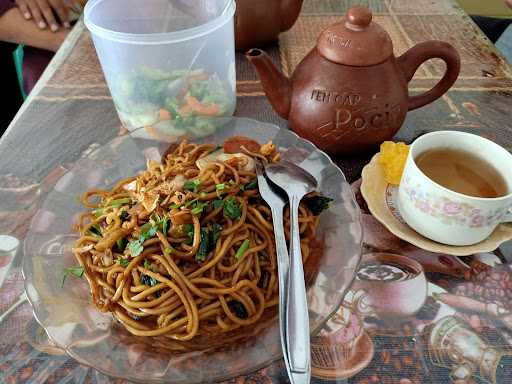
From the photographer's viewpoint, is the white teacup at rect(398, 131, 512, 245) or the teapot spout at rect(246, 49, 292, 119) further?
the teapot spout at rect(246, 49, 292, 119)

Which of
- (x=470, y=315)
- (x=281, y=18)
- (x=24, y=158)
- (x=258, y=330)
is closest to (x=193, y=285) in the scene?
(x=258, y=330)

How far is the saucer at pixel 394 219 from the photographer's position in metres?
0.64

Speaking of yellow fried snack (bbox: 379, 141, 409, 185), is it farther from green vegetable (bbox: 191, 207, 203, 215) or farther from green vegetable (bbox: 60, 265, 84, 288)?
green vegetable (bbox: 60, 265, 84, 288)

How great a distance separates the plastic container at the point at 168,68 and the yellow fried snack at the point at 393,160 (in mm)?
336

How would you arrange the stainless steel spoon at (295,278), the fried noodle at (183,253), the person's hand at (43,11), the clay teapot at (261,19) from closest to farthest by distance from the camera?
the stainless steel spoon at (295,278), the fried noodle at (183,253), the clay teapot at (261,19), the person's hand at (43,11)

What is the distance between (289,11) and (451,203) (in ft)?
2.41

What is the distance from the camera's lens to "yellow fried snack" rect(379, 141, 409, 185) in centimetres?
74

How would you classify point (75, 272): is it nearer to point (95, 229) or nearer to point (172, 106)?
point (95, 229)

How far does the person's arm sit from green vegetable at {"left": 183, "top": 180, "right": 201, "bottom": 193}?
104cm

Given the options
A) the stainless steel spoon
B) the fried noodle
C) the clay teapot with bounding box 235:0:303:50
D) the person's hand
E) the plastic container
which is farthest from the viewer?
the person's hand

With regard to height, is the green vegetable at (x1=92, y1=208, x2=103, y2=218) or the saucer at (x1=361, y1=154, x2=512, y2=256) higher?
the green vegetable at (x1=92, y1=208, x2=103, y2=218)

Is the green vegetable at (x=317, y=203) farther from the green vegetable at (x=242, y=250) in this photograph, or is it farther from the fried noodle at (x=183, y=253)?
the green vegetable at (x=242, y=250)

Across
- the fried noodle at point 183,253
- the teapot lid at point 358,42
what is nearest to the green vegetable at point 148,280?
the fried noodle at point 183,253

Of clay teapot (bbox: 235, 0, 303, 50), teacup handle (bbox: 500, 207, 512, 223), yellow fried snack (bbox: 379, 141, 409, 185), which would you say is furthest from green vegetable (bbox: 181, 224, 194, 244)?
clay teapot (bbox: 235, 0, 303, 50)
